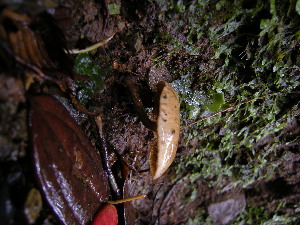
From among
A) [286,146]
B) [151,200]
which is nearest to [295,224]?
[286,146]

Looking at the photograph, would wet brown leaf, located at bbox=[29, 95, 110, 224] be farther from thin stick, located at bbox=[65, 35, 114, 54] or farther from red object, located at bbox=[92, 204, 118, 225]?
thin stick, located at bbox=[65, 35, 114, 54]

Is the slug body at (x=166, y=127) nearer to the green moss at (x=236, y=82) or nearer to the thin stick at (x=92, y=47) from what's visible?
the green moss at (x=236, y=82)

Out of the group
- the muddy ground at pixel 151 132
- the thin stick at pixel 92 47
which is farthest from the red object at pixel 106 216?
the thin stick at pixel 92 47

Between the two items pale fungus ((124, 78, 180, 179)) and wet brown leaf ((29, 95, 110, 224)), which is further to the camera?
pale fungus ((124, 78, 180, 179))

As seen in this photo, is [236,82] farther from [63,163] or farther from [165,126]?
[63,163]

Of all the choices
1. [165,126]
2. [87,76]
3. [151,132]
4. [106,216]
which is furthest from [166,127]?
[106,216]

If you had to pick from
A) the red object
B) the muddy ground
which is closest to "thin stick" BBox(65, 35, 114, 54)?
the muddy ground
